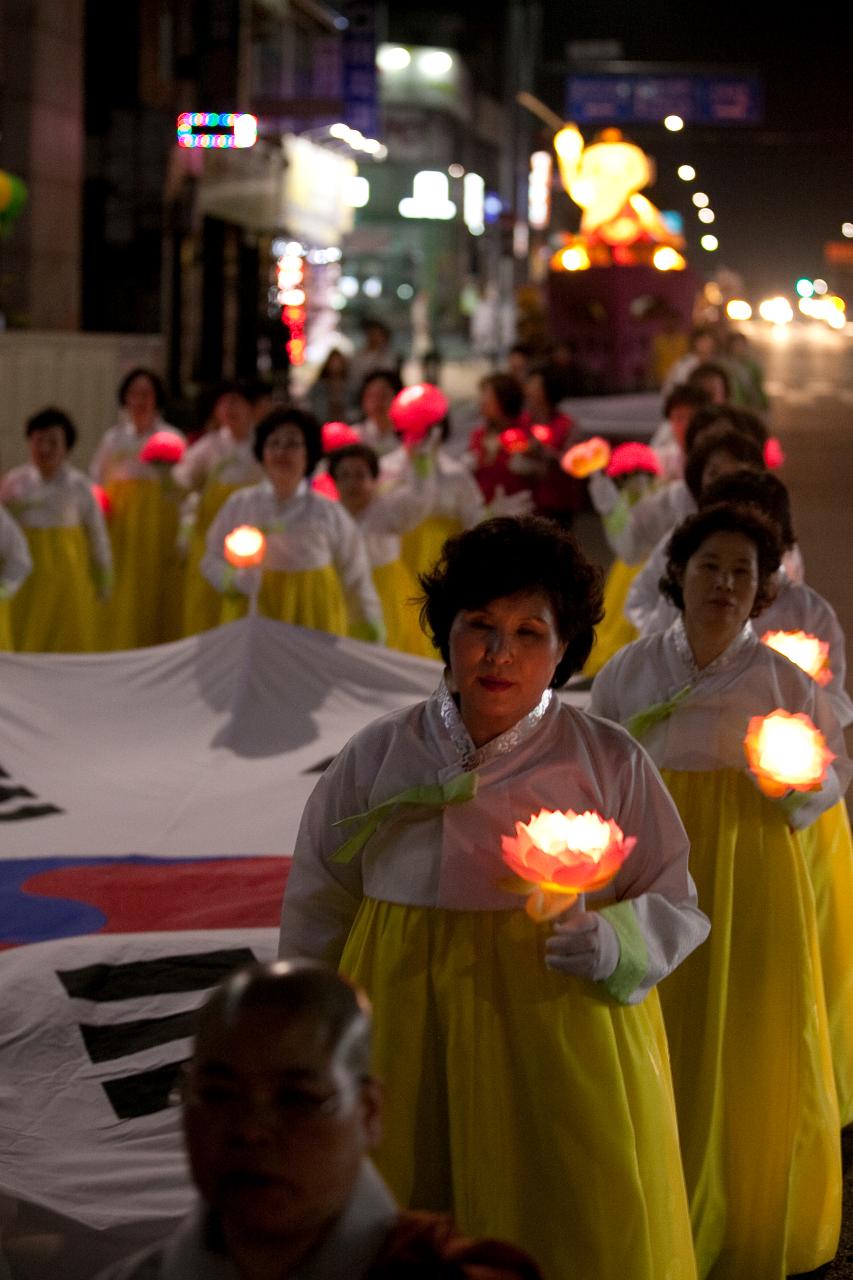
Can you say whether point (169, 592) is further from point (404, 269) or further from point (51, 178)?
point (404, 269)

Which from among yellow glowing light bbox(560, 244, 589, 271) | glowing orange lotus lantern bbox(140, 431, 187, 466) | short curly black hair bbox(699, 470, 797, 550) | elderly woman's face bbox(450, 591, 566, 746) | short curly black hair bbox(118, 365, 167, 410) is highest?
yellow glowing light bbox(560, 244, 589, 271)

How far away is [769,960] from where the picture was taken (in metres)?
4.20

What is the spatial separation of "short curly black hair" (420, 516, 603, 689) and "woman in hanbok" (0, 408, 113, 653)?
267 inches

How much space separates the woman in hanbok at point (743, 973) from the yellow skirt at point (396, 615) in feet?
18.5

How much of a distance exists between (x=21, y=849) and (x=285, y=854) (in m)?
0.90

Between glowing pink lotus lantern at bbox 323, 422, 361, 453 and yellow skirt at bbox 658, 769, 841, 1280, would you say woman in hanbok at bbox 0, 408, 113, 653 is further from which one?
yellow skirt at bbox 658, 769, 841, 1280

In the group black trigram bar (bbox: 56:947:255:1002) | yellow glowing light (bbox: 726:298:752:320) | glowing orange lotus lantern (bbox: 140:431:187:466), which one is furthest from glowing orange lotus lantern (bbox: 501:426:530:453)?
yellow glowing light (bbox: 726:298:752:320)

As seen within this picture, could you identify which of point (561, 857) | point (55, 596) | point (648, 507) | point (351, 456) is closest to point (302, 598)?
point (351, 456)

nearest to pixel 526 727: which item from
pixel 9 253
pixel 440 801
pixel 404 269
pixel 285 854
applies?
pixel 440 801

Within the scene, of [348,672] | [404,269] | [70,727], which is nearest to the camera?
[70,727]

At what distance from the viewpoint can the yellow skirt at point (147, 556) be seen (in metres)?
11.4

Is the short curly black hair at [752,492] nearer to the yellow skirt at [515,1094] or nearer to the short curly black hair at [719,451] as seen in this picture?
the short curly black hair at [719,451]

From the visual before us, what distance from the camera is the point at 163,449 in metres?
11.3

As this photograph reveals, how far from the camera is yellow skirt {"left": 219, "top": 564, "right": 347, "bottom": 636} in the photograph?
8.51 m
